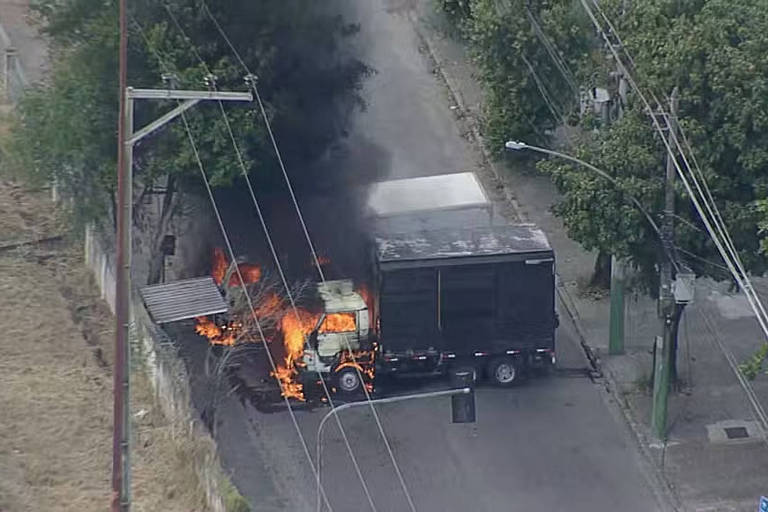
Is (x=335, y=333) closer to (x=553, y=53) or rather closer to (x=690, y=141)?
(x=690, y=141)

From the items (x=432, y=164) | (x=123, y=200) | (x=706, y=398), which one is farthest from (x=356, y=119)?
(x=123, y=200)

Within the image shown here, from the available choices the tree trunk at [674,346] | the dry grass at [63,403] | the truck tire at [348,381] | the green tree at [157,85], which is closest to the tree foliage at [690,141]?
the tree trunk at [674,346]

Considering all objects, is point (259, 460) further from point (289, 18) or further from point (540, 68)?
point (540, 68)

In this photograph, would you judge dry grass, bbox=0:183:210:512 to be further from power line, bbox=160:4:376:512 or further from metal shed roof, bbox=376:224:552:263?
metal shed roof, bbox=376:224:552:263

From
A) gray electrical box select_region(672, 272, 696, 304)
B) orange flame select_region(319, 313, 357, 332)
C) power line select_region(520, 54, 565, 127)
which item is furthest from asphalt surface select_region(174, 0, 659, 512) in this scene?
power line select_region(520, 54, 565, 127)

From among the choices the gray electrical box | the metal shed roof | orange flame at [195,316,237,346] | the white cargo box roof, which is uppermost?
the white cargo box roof
